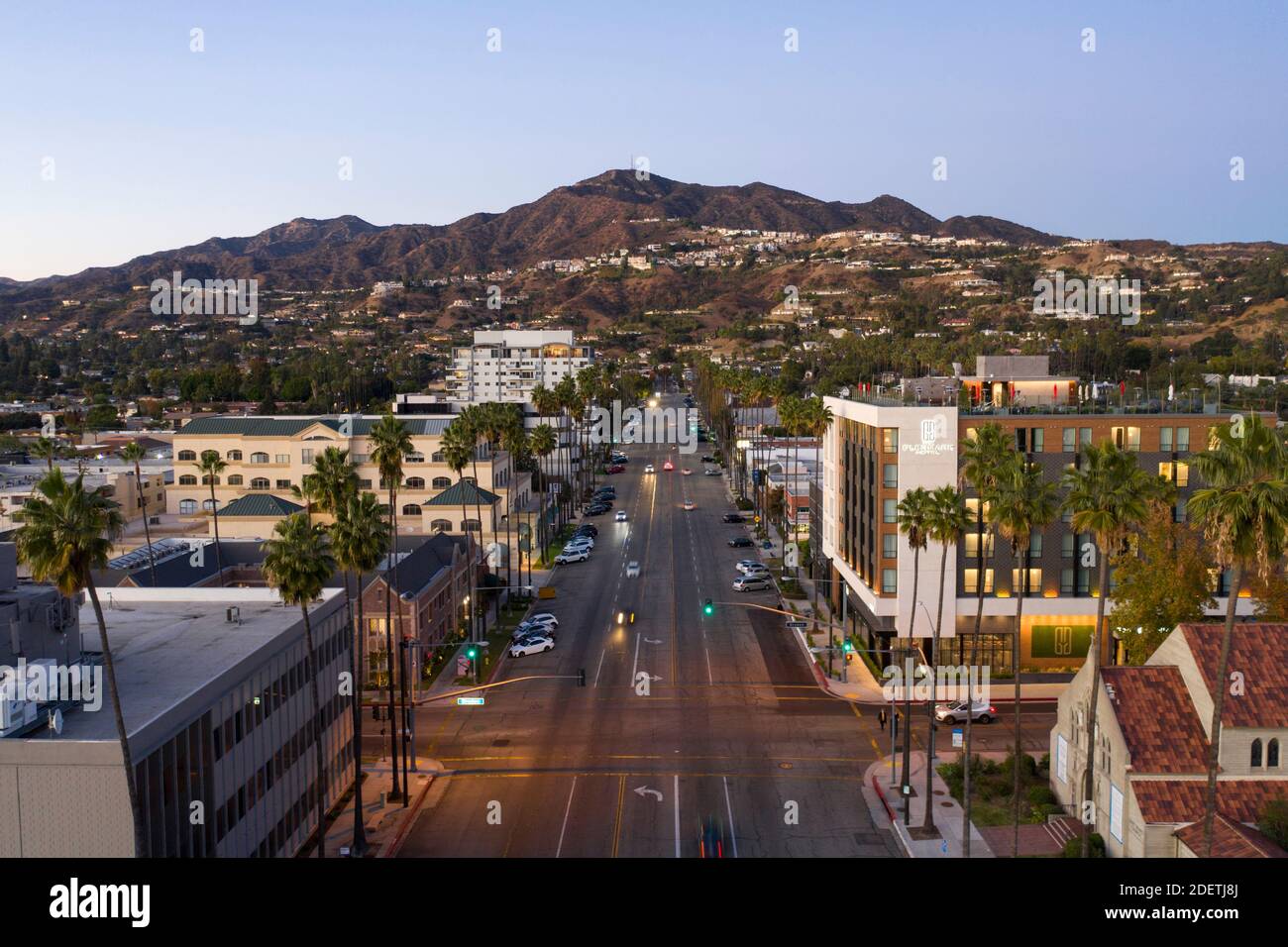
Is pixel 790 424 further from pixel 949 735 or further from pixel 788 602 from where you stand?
pixel 949 735

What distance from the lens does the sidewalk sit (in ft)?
127

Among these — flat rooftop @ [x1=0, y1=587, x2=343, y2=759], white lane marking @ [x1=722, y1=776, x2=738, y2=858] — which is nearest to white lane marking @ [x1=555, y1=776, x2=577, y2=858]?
white lane marking @ [x1=722, y1=776, x2=738, y2=858]

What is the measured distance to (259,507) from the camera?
277 ft

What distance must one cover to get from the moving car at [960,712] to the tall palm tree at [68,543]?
4075cm

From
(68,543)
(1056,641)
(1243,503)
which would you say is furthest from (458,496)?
(1243,503)

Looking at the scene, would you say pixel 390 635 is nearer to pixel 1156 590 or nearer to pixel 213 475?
pixel 1156 590

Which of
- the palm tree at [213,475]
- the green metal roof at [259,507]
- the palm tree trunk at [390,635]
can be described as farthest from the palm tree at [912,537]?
the green metal roof at [259,507]

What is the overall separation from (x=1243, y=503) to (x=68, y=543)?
31.1m

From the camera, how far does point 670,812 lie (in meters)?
41.9

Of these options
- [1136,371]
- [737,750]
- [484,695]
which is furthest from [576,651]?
[1136,371]

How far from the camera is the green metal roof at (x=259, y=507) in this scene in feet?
276

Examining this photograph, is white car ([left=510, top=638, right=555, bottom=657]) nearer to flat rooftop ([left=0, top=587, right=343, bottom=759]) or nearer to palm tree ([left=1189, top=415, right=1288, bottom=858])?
flat rooftop ([left=0, top=587, right=343, bottom=759])

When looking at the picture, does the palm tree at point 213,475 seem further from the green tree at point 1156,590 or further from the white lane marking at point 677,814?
the green tree at point 1156,590
